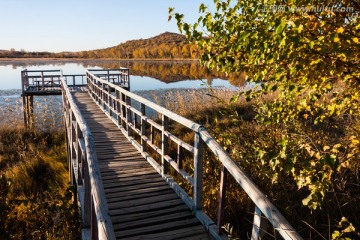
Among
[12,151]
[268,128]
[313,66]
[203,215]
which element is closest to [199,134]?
[203,215]

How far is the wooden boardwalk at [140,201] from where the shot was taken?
3820mm

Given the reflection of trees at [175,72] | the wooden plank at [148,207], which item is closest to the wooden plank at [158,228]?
the wooden plank at [148,207]

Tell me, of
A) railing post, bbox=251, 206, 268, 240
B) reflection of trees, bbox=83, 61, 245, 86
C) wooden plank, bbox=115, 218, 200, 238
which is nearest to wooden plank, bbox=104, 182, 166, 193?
wooden plank, bbox=115, 218, 200, 238

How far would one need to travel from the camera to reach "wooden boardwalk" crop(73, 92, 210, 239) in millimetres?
3820

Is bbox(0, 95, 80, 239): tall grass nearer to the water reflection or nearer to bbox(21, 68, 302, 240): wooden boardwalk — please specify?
bbox(21, 68, 302, 240): wooden boardwalk

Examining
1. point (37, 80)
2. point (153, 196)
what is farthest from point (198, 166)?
point (37, 80)

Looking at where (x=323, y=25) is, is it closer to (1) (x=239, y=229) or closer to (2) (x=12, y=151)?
(1) (x=239, y=229)

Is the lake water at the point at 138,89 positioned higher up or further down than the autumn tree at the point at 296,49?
further down

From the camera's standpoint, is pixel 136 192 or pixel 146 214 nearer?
pixel 146 214

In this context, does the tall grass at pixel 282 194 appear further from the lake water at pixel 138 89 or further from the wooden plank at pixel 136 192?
the lake water at pixel 138 89

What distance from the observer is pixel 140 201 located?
14.9 feet

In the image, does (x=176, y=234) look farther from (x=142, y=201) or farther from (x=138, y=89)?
(x=138, y=89)

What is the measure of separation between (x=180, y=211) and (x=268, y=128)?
3361mm

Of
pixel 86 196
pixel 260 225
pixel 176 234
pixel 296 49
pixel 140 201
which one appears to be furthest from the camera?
pixel 140 201
